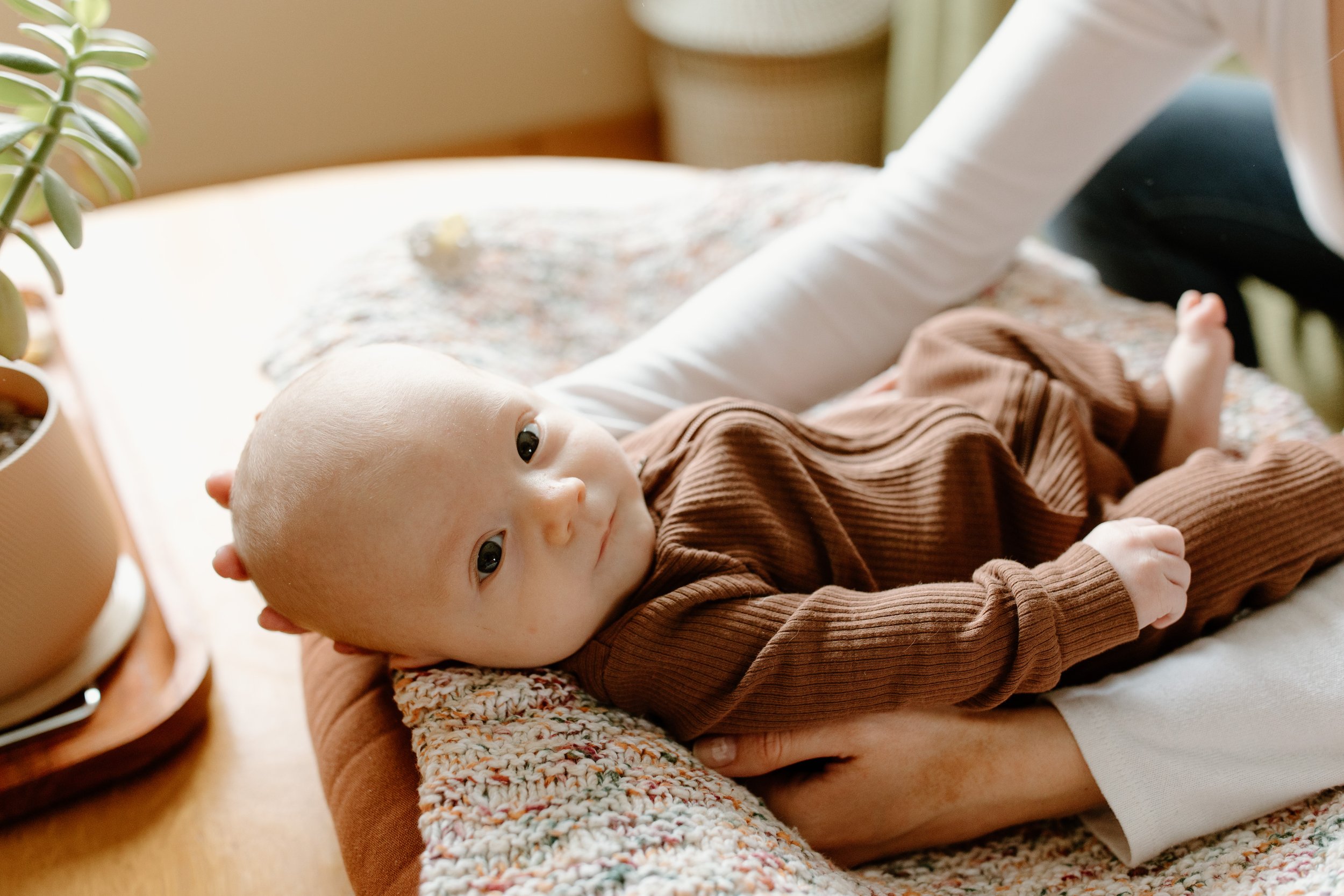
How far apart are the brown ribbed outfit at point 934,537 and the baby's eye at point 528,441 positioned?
0.12 m

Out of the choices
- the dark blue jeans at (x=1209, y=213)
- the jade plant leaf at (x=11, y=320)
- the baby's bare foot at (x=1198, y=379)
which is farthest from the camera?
the dark blue jeans at (x=1209, y=213)

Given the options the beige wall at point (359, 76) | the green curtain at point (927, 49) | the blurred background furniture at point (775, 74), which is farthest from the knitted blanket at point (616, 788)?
the beige wall at point (359, 76)

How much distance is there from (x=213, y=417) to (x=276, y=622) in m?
0.45

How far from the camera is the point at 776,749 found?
2.52ft

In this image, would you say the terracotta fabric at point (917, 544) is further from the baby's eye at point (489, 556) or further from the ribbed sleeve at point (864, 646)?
the baby's eye at point (489, 556)

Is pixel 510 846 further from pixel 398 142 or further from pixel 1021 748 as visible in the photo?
pixel 398 142

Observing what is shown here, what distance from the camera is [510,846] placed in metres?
0.61

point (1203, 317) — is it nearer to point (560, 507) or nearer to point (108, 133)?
point (560, 507)

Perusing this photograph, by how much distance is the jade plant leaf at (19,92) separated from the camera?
0.71 metres

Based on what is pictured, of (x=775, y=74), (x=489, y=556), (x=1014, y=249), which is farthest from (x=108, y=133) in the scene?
(x=775, y=74)

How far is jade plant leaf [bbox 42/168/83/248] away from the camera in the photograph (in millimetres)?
687

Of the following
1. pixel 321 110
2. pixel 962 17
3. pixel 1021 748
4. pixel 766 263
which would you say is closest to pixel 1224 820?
pixel 1021 748

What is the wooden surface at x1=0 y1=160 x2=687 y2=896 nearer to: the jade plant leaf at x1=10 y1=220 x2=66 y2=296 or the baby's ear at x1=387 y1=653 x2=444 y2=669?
the baby's ear at x1=387 y1=653 x2=444 y2=669

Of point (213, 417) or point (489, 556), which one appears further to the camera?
point (213, 417)
